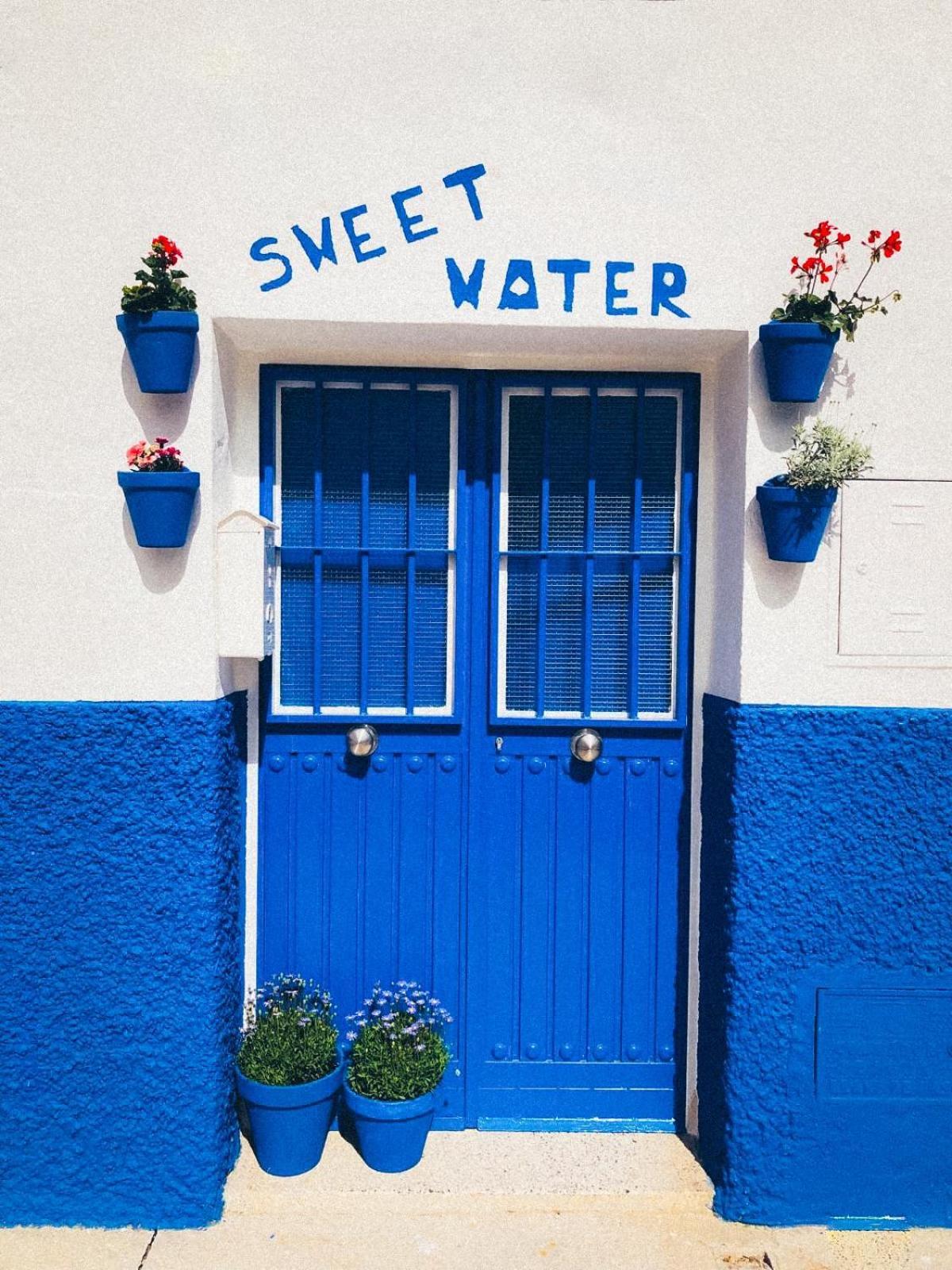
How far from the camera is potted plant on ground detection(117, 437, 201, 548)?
314cm

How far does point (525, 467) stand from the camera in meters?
3.75

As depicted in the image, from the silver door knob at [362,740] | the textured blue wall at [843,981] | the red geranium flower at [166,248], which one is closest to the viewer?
the red geranium flower at [166,248]

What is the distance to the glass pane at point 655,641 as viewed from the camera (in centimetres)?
377

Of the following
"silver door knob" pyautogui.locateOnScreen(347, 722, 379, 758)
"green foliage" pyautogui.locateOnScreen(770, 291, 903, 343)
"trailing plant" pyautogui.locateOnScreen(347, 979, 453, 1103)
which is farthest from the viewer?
"silver door knob" pyautogui.locateOnScreen(347, 722, 379, 758)

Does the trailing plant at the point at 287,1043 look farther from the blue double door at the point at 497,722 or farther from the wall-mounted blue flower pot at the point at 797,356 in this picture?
the wall-mounted blue flower pot at the point at 797,356

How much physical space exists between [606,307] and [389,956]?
8.02 ft

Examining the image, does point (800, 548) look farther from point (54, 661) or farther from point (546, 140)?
point (54, 661)

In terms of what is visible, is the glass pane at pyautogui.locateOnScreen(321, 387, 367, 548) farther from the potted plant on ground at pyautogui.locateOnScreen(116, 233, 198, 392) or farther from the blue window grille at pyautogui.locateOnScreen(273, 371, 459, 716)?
the potted plant on ground at pyautogui.locateOnScreen(116, 233, 198, 392)

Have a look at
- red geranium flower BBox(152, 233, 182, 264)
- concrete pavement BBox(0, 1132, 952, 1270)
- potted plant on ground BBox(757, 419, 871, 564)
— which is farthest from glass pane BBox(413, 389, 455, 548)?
concrete pavement BBox(0, 1132, 952, 1270)

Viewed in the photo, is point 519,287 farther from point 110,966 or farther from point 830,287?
point 110,966

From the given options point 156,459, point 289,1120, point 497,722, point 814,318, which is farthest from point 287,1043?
point 814,318

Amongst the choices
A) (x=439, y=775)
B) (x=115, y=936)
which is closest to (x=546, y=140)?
(x=439, y=775)

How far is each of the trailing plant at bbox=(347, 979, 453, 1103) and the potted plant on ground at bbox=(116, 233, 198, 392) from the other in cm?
226

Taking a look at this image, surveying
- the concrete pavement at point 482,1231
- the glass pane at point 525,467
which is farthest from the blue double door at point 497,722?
the concrete pavement at point 482,1231
